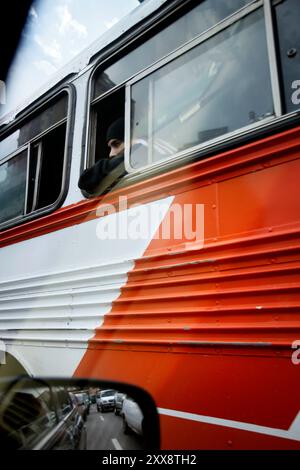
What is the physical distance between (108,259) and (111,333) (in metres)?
0.40

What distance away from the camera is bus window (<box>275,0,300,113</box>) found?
62.6 inches

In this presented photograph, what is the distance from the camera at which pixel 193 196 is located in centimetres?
178

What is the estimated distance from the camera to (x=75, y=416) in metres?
0.95

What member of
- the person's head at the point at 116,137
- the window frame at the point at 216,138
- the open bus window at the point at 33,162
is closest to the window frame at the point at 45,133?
the open bus window at the point at 33,162

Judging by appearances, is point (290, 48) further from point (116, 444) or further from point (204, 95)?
point (116, 444)

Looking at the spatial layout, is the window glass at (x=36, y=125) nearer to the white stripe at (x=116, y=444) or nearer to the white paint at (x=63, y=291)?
the white paint at (x=63, y=291)

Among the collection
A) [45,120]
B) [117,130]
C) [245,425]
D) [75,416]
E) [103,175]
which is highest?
[45,120]

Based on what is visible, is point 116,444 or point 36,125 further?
point 36,125

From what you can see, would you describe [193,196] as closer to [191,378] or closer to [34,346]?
[191,378]

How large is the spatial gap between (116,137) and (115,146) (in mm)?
62

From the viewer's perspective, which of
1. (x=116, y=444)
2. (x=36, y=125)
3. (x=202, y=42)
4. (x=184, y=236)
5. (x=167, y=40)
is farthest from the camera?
(x=36, y=125)

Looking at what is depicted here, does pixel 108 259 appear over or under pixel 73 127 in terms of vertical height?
under

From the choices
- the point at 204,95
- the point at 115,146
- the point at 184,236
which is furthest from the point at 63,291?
the point at 204,95

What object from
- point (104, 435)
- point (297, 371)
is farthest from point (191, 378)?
point (104, 435)
